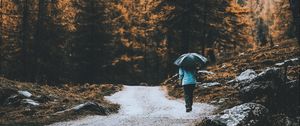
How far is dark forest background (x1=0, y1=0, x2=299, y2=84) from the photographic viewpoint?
111 feet

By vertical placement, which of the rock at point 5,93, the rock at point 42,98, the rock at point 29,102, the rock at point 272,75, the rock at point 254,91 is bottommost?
the rock at point 42,98

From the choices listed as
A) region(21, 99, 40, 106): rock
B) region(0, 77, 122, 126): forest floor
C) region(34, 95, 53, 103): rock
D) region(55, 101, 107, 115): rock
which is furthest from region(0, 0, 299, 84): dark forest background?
region(55, 101, 107, 115): rock

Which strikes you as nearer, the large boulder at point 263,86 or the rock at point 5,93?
the large boulder at point 263,86

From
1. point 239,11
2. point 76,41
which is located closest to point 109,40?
point 76,41

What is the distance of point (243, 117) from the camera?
9.48m

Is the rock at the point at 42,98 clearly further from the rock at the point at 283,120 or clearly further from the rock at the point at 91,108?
the rock at the point at 283,120

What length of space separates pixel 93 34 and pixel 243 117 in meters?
31.0

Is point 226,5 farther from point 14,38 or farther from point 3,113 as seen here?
point 3,113

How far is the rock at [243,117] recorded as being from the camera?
943 centimetres

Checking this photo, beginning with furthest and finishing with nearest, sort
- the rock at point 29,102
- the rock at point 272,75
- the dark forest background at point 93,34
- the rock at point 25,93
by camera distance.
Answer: the dark forest background at point 93,34 → the rock at point 25,93 → the rock at point 29,102 → the rock at point 272,75

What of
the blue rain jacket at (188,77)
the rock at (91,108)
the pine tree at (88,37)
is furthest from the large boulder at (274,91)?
the pine tree at (88,37)

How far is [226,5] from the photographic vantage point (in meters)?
40.0

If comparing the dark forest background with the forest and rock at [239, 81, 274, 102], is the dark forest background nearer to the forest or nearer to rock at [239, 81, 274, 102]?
the forest

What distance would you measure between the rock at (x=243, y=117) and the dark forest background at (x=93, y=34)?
2288 centimetres
